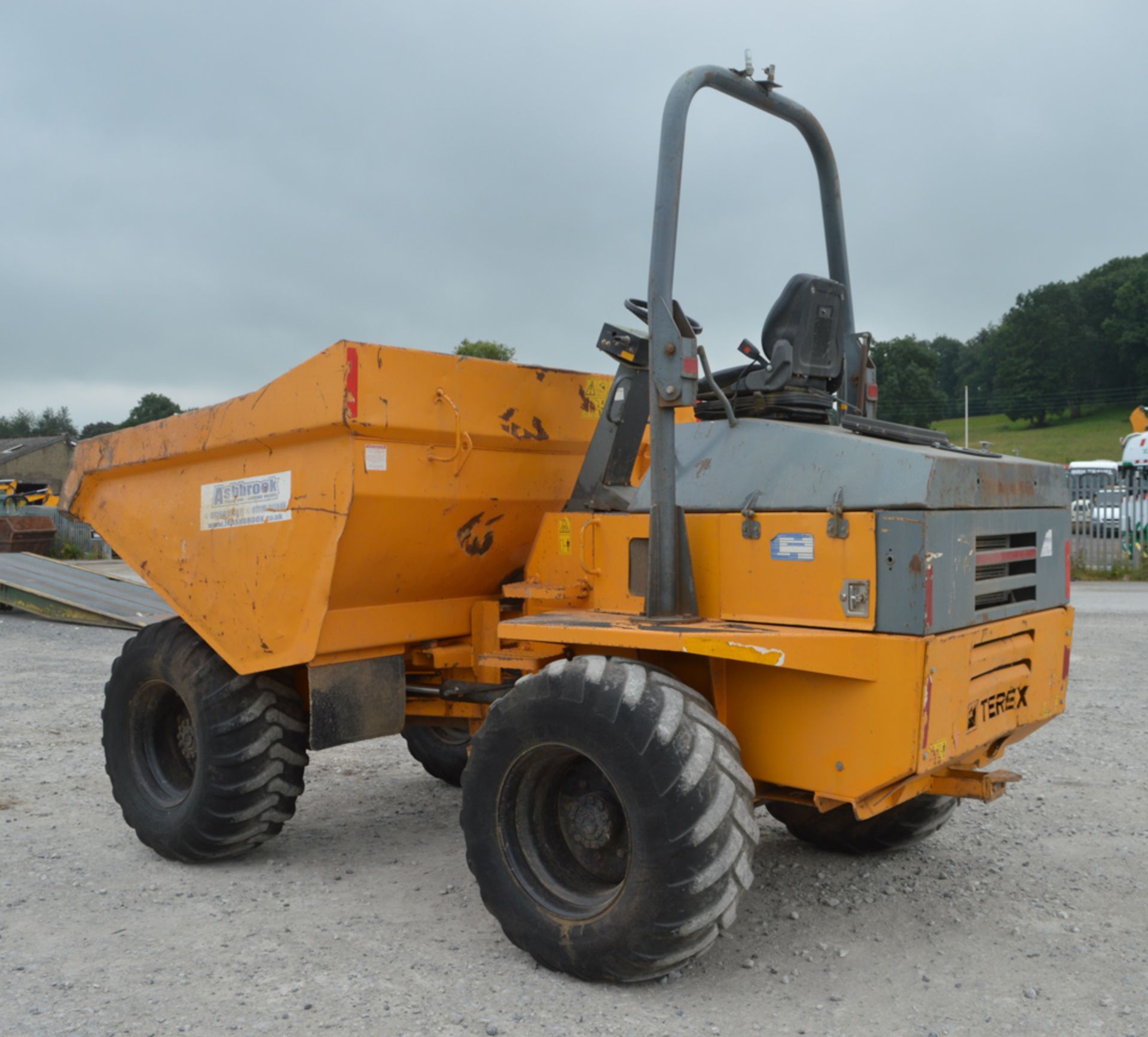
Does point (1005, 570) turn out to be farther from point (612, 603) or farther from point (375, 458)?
point (375, 458)

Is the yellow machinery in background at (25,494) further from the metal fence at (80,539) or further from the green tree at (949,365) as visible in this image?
the green tree at (949,365)

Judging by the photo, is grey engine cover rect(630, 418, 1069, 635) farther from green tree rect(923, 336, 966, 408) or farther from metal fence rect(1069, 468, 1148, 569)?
green tree rect(923, 336, 966, 408)

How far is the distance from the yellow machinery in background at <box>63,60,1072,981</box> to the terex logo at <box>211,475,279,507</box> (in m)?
0.02

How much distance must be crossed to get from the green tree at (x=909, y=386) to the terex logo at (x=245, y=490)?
49.3m

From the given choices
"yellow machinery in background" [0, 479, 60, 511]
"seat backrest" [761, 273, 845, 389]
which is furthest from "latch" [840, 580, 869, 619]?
"yellow machinery in background" [0, 479, 60, 511]

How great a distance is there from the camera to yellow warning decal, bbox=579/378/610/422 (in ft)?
16.5

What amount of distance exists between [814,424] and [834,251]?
44.8 inches

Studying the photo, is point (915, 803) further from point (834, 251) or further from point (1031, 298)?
point (1031, 298)

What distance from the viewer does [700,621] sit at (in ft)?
12.3

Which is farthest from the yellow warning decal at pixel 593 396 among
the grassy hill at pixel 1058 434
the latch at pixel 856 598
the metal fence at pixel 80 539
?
the grassy hill at pixel 1058 434

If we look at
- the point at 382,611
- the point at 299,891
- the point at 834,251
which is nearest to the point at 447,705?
the point at 382,611

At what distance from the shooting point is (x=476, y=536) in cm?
477

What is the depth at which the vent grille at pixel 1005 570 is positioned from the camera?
3.72 metres

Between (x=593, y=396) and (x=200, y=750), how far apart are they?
2327mm
